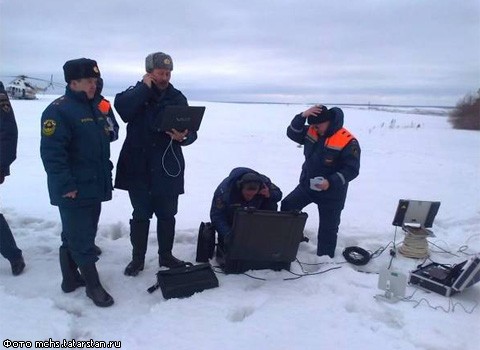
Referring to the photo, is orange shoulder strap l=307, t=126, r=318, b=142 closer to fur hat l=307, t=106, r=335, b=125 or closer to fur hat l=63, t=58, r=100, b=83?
fur hat l=307, t=106, r=335, b=125

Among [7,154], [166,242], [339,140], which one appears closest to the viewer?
[7,154]

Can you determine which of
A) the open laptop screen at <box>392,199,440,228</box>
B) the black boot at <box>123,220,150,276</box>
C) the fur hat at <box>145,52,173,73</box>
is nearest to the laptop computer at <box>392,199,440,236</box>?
the open laptop screen at <box>392,199,440,228</box>

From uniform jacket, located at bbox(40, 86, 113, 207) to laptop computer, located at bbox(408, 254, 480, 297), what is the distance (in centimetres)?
291

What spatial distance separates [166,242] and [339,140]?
2.03 metres

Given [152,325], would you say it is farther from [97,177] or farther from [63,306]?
[97,177]

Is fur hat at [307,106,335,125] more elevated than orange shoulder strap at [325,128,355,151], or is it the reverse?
fur hat at [307,106,335,125]

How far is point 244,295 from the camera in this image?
10.8ft

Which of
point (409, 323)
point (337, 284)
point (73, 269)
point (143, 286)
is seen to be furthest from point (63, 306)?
point (409, 323)

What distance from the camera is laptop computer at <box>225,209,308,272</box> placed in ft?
11.2

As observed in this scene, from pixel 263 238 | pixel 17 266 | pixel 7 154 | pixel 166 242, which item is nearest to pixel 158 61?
pixel 7 154

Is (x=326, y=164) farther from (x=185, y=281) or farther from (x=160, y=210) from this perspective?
(x=185, y=281)

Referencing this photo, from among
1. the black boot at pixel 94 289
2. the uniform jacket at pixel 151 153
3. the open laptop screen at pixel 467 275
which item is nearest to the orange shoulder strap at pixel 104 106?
the uniform jacket at pixel 151 153

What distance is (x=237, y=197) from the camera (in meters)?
3.87

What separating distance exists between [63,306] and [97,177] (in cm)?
106
